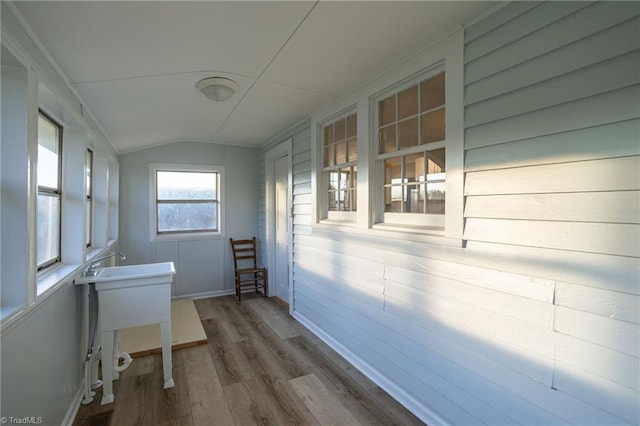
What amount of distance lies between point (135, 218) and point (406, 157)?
4099 mm

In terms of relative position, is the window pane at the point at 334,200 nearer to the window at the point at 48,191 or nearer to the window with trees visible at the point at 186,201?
the window at the point at 48,191

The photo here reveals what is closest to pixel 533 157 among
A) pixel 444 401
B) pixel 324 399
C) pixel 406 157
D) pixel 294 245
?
pixel 406 157

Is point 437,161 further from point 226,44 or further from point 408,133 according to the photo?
point 226,44

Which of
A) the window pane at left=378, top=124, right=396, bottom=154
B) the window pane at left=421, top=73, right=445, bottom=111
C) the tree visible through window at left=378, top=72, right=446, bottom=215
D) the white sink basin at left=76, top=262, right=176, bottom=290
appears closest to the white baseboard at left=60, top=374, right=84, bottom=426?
the white sink basin at left=76, top=262, right=176, bottom=290

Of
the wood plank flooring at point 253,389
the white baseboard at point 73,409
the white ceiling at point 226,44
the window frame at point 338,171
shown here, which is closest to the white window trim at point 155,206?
the white ceiling at point 226,44

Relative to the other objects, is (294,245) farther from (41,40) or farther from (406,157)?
(41,40)

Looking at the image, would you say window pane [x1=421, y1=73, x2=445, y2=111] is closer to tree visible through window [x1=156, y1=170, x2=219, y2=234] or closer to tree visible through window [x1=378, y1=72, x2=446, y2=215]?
tree visible through window [x1=378, y1=72, x2=446, y2=215]

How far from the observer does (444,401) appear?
1.92m

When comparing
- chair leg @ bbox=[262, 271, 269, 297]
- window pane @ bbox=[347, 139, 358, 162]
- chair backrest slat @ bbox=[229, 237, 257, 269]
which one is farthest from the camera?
chair backrest slat @ bbox=[229, 237, 257, 269]

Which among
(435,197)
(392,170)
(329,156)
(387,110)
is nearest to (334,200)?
(329,156)

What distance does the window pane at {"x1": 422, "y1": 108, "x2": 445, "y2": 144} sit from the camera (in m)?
1.99

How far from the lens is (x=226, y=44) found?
1855 mm

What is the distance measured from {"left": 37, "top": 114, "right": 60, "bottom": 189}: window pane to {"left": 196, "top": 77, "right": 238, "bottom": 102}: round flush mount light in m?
1.05

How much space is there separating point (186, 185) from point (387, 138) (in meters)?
3.66
